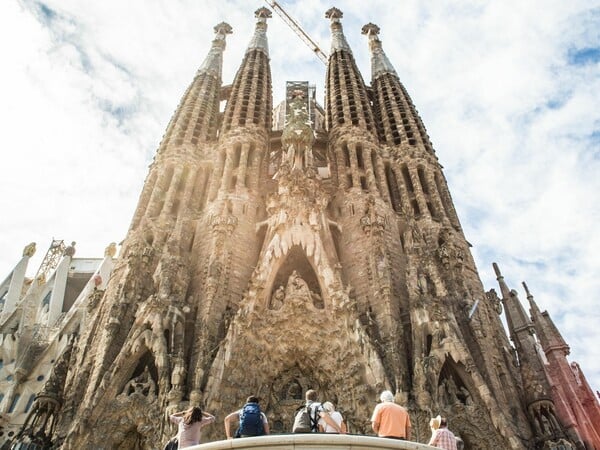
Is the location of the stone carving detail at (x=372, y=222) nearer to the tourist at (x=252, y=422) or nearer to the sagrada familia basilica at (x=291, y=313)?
the sagrada familia basilica at (x=291, y=313)

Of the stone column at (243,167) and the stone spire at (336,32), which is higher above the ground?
the stone spire at (336,32)

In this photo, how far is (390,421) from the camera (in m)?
6.18

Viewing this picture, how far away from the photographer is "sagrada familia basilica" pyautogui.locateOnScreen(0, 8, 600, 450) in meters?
12.5

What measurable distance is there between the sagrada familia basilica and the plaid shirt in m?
5.63

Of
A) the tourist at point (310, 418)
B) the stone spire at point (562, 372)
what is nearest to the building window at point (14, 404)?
the tourist at point (310, 418)

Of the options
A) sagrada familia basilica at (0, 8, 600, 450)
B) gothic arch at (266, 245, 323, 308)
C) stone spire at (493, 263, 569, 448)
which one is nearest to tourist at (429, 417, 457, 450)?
sagrada familia basilica at (0, 8, 600, 450)

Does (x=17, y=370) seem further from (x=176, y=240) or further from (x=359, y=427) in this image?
(x=359, y=427)

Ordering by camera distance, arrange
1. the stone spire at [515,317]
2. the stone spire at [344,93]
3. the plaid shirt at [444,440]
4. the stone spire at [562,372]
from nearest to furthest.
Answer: the plaid shirt at [444,440], the stone spire at [515,317], the stone spire at [562,372], the stone spire at [344,93]

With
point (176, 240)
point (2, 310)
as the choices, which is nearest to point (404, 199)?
point (176, 240)

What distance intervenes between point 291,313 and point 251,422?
26.3ft

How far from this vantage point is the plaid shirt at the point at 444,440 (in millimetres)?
6352

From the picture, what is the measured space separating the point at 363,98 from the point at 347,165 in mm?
6073

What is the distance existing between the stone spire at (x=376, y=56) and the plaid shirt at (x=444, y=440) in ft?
82.9

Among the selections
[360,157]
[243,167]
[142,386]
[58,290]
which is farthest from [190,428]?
[58,290]
